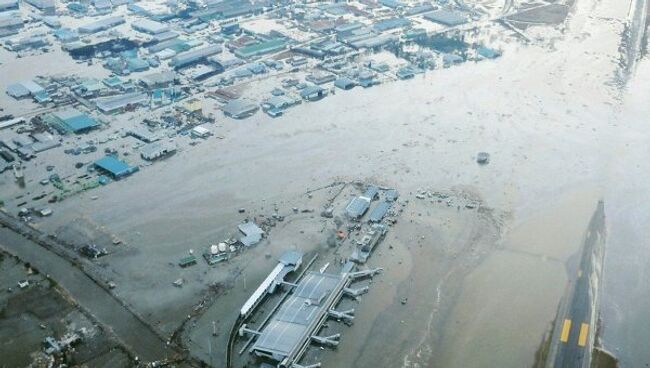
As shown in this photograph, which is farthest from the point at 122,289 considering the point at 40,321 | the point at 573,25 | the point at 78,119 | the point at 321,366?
the point at 573,25

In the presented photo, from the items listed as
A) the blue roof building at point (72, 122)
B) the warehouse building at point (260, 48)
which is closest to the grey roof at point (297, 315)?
the blue roof building at point (72, 122)

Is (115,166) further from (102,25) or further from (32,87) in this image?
(102,25)

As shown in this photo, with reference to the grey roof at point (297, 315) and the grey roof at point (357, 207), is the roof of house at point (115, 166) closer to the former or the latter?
the grey roof at point (357, 207)

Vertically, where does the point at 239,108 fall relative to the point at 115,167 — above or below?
above

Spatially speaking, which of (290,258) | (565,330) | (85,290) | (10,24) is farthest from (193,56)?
(565,330)

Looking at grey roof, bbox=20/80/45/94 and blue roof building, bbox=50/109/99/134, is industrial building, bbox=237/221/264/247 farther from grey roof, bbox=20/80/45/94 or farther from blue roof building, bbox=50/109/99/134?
grey roof, bbox=20/80/45/94
